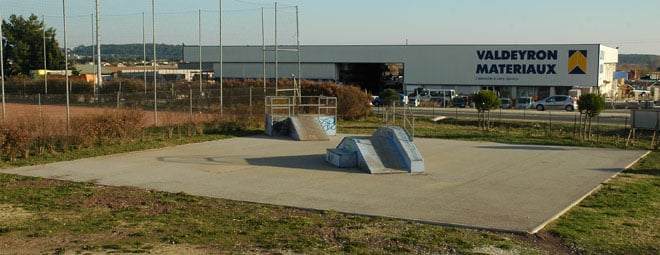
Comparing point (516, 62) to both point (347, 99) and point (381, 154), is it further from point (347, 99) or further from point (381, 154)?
point (381, 154)

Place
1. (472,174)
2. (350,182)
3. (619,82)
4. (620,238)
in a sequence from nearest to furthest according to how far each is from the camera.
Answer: (620,238)
(350,182)
(472,174)
(619,82)

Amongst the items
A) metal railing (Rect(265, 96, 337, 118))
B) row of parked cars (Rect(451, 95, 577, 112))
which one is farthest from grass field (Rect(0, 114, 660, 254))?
row of parked cars (Rect(451, 95, 577, 112))

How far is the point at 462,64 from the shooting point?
64.0m

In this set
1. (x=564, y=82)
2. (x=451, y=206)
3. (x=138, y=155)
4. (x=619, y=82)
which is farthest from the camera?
(x=619, y=82)

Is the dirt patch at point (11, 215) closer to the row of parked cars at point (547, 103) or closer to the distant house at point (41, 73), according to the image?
the distant house at point (41, 73)

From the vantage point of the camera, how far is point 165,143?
2298 cm

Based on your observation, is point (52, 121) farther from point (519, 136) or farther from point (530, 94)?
point (530, 94)

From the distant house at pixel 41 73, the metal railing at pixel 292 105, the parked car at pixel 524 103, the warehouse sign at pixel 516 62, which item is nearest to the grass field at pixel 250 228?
the metal railing at pixel 292 105

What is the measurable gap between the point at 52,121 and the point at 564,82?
161ft

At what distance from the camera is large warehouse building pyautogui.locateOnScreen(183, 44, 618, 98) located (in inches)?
2371

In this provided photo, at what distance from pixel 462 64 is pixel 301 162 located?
156 feet

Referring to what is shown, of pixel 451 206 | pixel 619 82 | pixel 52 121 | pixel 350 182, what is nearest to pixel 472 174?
pixel 350 182

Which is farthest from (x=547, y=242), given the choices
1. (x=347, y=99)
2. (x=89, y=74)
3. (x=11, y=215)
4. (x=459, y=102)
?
(x=89, y=74)

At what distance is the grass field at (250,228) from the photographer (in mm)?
9594
